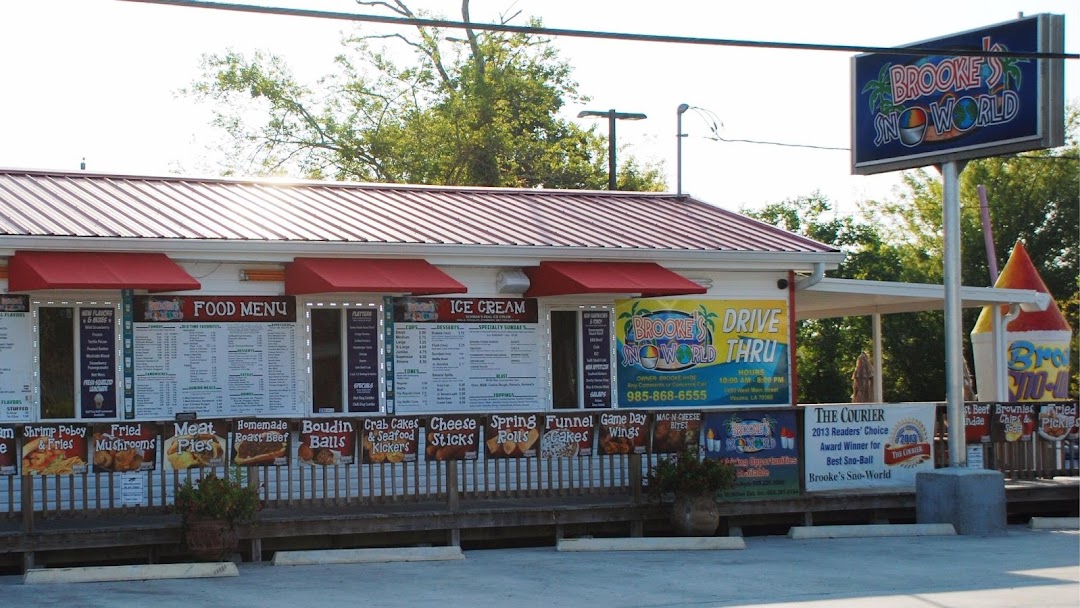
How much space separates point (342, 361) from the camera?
16141mm

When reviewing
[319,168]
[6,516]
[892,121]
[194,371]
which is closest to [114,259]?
[194,371]

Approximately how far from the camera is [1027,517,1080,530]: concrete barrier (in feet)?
57.4

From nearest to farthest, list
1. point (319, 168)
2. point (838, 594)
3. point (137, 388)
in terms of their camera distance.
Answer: point (838, 594)
point (137, 388)
point (319, 168)

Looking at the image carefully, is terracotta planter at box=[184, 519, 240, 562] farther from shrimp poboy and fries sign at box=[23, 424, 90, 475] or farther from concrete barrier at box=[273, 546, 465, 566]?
shrimp poboy and fries sign at box=[23, 424, 90, 475]

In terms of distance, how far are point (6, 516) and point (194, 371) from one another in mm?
2463

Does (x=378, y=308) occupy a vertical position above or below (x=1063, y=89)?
below

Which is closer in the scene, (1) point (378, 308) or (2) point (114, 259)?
(2) point (114, 259)

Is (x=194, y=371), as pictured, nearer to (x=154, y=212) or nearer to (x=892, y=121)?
(x=154, y=212)

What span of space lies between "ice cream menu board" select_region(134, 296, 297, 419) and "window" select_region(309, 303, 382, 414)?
32cm

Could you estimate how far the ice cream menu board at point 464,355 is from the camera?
1647cm

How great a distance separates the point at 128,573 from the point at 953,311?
9850mm

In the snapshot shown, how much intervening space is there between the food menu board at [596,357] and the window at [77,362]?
5.60 meters

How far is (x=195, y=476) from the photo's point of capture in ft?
48.8

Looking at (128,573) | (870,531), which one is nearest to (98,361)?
(128,573)
